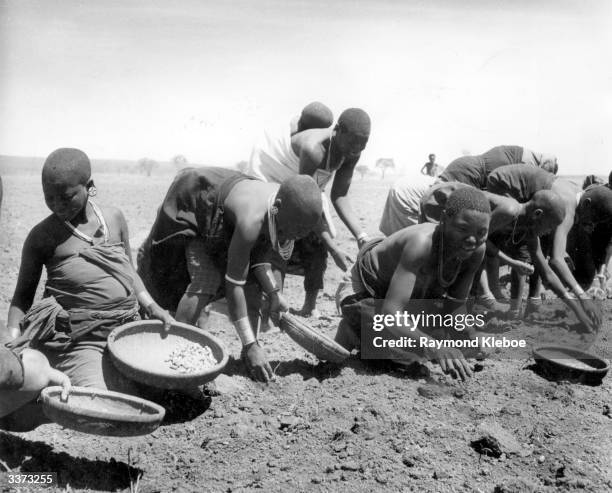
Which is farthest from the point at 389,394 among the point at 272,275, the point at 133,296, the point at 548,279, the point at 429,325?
the point at 548,279

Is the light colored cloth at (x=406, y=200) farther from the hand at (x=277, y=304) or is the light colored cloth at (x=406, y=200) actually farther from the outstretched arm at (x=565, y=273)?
the hand at (x=277, y=304)

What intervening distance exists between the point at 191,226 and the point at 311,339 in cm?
100

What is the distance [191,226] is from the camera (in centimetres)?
386

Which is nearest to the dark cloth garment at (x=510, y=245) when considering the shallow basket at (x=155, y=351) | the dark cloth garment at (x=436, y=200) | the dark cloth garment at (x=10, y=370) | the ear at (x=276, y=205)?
the dark cloth garment at (x=436, y=200)

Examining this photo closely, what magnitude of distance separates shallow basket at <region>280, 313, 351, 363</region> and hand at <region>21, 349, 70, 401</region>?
1300 millimetres

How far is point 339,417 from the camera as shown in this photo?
131 inches

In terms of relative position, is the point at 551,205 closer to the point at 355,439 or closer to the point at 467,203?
the point at 467,203

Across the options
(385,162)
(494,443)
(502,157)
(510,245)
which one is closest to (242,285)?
(494,443)

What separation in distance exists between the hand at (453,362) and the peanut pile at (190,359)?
1345mm

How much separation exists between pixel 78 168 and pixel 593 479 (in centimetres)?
285

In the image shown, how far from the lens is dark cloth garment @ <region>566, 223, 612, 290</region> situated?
5703 millimetres

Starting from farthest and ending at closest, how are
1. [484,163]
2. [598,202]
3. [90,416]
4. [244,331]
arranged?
[484,163] < [598,202] < [244,331] < [90,416]

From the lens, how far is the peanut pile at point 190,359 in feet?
11.0

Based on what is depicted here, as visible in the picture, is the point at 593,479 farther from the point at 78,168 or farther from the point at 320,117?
the point at 320,117
